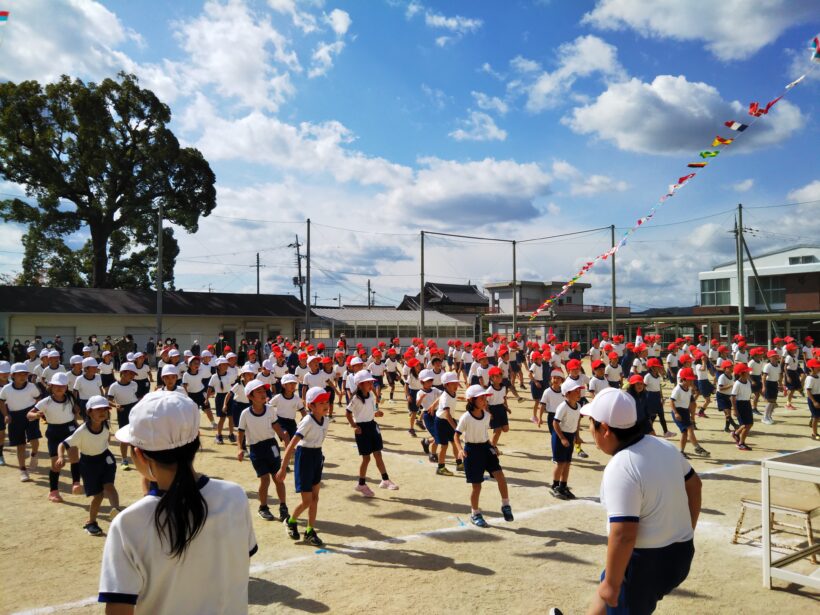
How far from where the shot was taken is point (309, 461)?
6.45m

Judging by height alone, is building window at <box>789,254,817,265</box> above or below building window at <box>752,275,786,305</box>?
above

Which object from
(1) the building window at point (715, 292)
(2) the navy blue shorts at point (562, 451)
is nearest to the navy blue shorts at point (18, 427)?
(2) the navy blue shorts at point (562, 451)

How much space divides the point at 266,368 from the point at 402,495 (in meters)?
6.54

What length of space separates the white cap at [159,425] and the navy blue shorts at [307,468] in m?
4.60

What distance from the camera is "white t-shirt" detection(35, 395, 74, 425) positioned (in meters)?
8.05

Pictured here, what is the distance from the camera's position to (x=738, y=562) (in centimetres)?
576

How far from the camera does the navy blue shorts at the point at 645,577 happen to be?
270 centimetres

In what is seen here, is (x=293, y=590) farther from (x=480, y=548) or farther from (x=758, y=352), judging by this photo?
(x=758, y=352)

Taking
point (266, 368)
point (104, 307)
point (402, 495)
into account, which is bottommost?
point (402, 495)

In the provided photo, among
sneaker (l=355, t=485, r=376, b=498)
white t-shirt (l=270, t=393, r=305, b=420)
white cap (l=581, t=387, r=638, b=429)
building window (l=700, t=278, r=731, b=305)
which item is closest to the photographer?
white cap (l=581, t=387, r=638, b=429)

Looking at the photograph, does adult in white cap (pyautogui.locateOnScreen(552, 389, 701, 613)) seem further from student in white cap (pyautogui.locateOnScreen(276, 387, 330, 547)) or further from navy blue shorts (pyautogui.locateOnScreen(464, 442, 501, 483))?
student in white cap (pyautogui.locateOnScreen(276, 387, 330, 547))

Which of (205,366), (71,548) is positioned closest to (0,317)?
(205,366)

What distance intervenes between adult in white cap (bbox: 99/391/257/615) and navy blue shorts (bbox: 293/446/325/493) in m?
4.44

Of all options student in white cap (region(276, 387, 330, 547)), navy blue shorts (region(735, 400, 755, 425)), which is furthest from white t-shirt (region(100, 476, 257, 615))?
navy blue shorts (region(735, 400, 755, 425))
